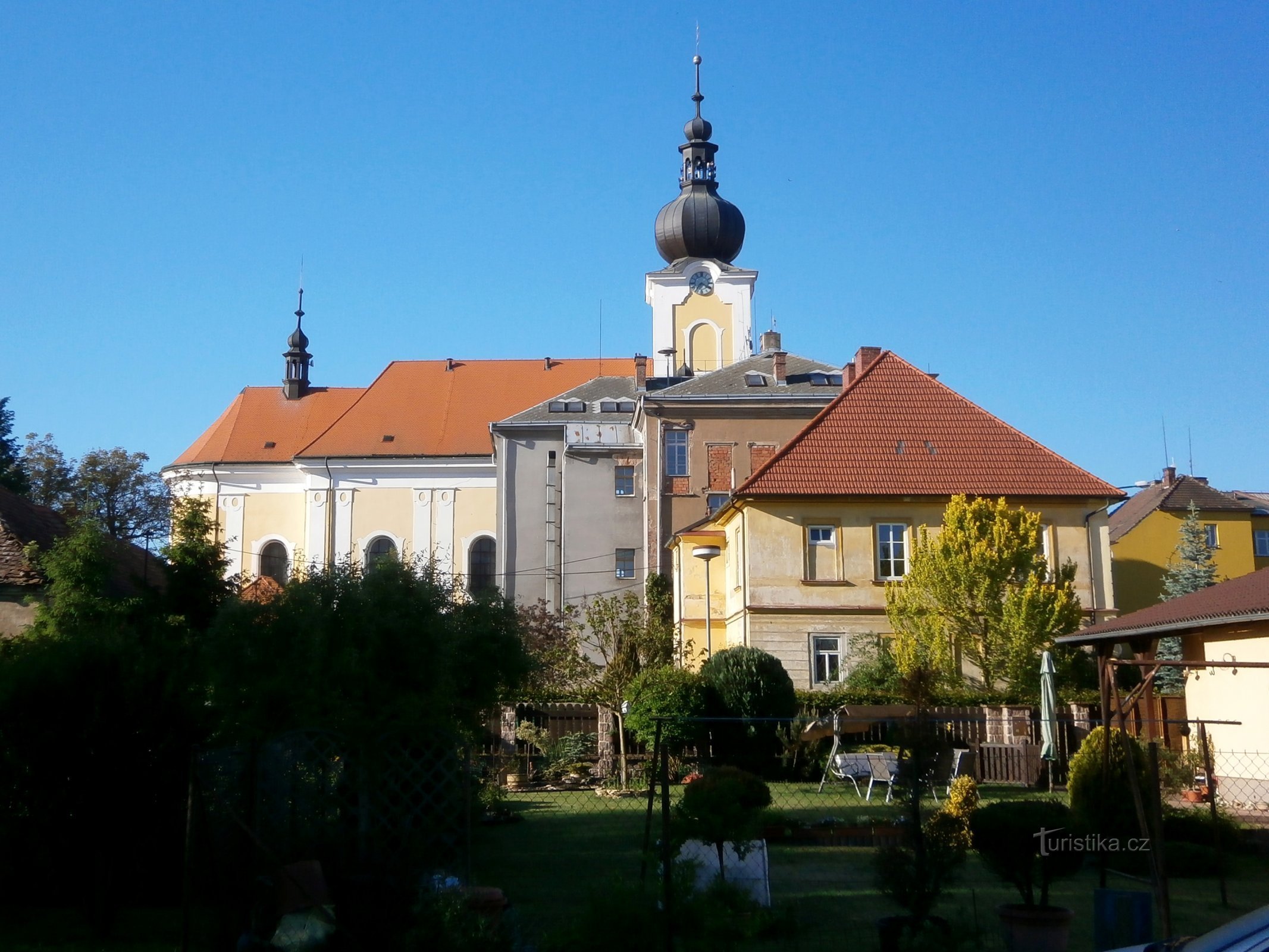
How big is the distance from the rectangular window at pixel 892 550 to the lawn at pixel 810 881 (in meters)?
13.6

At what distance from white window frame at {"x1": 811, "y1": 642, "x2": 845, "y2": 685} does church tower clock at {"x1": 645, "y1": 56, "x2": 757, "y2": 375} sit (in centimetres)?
2727

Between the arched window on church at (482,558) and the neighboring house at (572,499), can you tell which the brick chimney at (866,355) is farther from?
the arched window on church at (482,558)

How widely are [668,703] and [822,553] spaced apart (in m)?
10.2

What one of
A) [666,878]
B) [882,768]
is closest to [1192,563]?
[882,768]

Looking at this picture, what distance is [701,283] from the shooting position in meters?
57.3

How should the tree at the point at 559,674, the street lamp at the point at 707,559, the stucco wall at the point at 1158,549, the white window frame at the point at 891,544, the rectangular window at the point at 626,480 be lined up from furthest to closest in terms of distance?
the stucco wall at the point at 1158,549 → the rectangular window at the point at 626,480 → the white window frame at the point at 891,544 → the street lamp at the point at 707,559 → the tree at the point at 559,674

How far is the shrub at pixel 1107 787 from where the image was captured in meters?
12.9

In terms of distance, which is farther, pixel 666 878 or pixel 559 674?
pixel 559 674

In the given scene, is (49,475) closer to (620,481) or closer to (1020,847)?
(620,481)

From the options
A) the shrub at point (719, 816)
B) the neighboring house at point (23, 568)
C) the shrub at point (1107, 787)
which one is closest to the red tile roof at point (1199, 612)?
the shrub at point (1107, 787)

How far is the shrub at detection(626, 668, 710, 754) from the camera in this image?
21406 millimetres

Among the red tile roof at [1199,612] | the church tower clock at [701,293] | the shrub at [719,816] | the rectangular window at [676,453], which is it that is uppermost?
the church tower clock at [701,293]

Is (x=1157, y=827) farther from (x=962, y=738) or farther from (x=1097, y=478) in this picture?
(x=1097, y=478)

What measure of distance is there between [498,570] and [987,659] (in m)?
26.6
